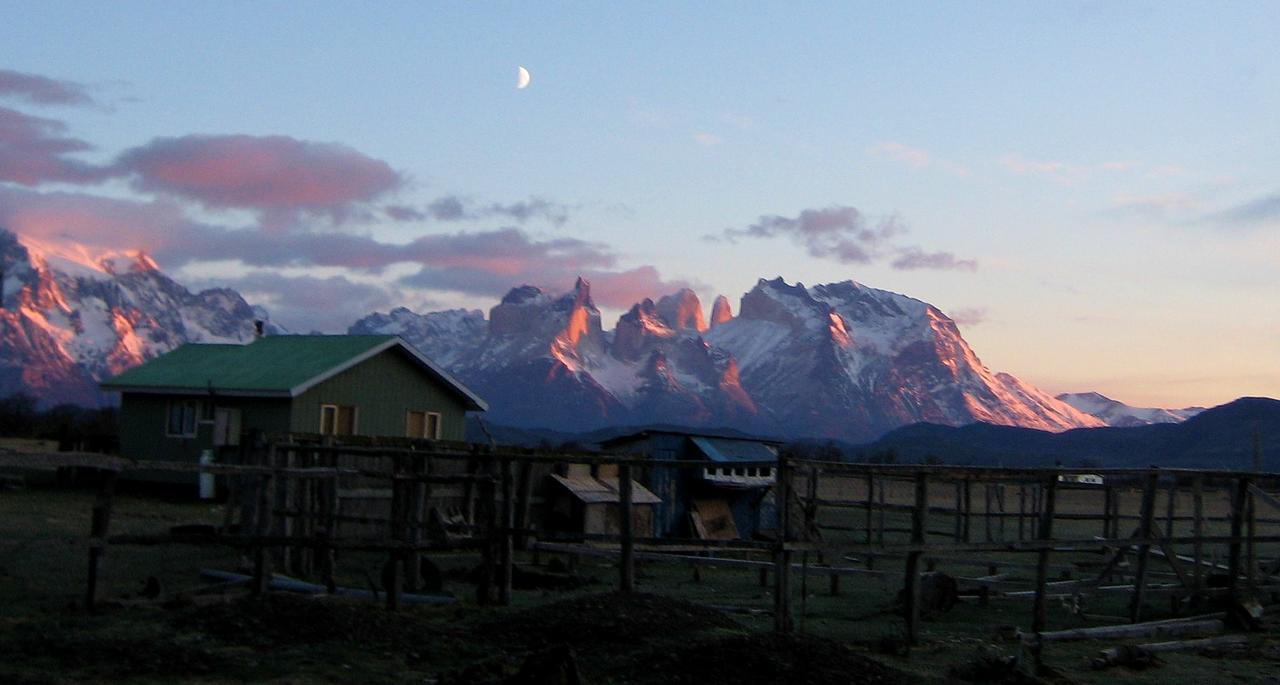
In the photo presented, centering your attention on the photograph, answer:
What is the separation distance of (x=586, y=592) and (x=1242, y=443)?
16899 centimetres

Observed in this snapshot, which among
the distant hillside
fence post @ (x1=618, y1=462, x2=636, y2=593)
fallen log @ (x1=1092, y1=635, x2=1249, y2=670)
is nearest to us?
fallen log @ (x1=1092, y1=635, x2=1249, y2=670)

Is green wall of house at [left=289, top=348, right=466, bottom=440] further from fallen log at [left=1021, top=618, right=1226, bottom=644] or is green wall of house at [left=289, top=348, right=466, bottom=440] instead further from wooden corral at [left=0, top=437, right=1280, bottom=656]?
fallen log at [left=1021, top=618, right=1226, bottom=644]

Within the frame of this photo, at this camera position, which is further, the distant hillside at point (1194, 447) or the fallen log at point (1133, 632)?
the distant hillside at point (1194, 447)

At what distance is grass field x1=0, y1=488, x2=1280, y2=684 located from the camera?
460 inches

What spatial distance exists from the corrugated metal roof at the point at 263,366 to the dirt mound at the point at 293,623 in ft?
71.7

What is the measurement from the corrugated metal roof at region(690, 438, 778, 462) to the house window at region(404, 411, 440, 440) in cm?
955

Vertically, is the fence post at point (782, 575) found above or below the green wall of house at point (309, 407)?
below

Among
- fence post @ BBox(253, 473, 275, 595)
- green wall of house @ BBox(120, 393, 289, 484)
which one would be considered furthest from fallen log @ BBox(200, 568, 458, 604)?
green wall of house @ BBox(120, 393, 289, 484)

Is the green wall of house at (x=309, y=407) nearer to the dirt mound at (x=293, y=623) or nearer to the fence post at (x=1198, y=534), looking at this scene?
the dirt mound at (x=293, y=623)

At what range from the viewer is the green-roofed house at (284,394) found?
35.8 m

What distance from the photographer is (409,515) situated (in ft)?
57.7

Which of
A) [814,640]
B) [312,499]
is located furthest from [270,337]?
[814,640]

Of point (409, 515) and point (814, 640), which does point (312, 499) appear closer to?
point (409, 515)

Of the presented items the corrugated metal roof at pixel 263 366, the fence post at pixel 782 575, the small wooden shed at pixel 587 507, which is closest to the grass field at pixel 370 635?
Result: the fence post at pixel 782 575
